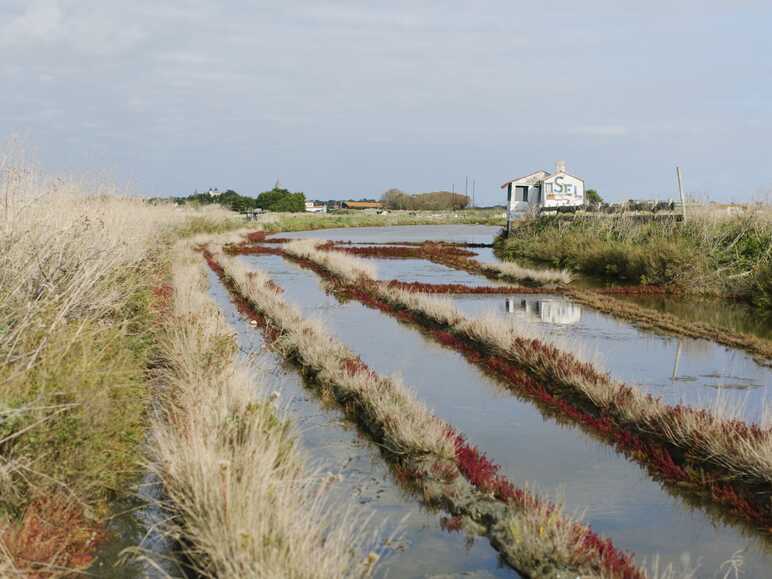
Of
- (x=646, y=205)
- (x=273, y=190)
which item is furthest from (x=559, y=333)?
(x=273, y=190)

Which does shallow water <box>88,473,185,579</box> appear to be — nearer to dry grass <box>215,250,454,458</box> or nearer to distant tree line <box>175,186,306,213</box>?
dry grass <box>215,250,454,458</box>

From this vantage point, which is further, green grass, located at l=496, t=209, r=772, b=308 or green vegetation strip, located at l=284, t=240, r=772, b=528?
green grass, located at l=496, t=209, r=772, b=308

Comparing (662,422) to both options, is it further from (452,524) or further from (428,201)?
(428,201)

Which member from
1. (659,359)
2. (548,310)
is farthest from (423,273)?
(659,359)

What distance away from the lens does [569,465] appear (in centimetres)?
855

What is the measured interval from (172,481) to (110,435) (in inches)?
32.5

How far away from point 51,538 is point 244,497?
4.42 feet

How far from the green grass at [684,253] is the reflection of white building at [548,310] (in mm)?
4853

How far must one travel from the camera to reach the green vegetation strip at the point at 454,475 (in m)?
5.95

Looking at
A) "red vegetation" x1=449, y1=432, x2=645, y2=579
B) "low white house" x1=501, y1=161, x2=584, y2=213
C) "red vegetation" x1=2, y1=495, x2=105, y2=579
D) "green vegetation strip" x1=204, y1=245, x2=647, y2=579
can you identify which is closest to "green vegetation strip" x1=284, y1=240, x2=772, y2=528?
"red vegetation" x1=449, y1=432, x2=645, y2=579

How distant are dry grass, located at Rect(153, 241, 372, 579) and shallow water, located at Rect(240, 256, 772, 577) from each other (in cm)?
219

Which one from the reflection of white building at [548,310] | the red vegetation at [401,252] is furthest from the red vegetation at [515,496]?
the red vegetation at [401,252]

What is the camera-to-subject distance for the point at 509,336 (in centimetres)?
1438

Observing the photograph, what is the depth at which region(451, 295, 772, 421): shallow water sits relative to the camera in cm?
1149
